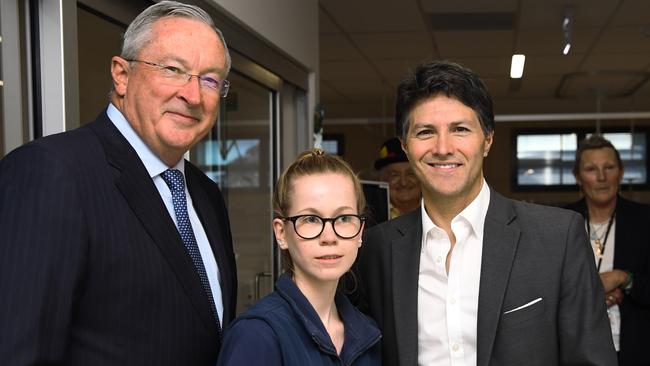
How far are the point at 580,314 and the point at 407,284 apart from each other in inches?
15.3

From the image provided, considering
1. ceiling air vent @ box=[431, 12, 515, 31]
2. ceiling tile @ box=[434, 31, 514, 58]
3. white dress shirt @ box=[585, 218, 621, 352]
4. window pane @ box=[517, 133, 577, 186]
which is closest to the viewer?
white dress shirt @ box=[585, 218, 621, 352]

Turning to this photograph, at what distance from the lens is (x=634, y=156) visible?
10.1 m

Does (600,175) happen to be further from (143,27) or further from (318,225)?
(143,27)

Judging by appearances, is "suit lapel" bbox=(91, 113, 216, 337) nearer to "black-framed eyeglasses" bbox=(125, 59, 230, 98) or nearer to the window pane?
"black-framed eyeglasses" bbox=(125, 59, 230, 98)

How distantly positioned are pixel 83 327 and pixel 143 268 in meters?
0.15

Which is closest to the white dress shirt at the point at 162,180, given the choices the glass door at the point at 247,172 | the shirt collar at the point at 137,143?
the shirt collar at the point at 137,143

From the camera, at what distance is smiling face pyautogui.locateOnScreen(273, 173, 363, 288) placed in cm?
142

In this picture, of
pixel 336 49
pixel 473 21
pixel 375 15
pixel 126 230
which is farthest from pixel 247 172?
pixel 336 49

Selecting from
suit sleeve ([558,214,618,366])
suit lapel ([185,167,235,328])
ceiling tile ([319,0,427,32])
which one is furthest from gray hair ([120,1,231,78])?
ceiling tile ([319,0,427,32])

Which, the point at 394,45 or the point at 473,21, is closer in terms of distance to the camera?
the point at 473,21

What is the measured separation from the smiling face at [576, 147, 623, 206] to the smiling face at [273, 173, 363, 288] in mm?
2021

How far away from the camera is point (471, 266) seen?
5.23 ft

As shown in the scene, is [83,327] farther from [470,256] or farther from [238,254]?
[238,254]

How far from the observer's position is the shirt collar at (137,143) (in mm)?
1405
